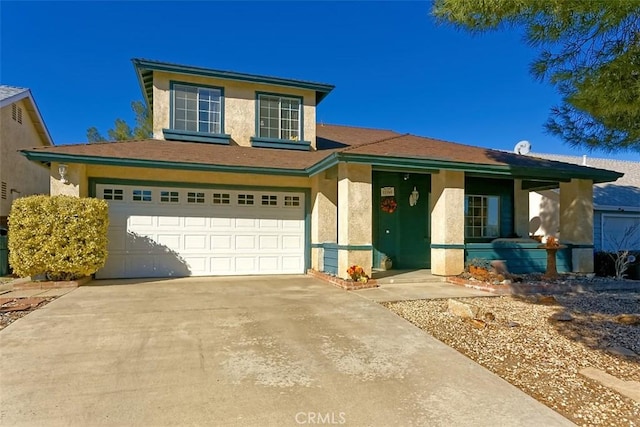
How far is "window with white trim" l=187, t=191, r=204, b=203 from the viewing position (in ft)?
31.1

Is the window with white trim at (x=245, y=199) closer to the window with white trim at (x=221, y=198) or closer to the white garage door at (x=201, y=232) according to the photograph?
the white garage door at (x=201, y=232)

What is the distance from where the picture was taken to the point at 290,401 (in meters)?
3.00

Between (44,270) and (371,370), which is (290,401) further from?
(44,270)

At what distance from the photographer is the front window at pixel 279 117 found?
11.4 meters

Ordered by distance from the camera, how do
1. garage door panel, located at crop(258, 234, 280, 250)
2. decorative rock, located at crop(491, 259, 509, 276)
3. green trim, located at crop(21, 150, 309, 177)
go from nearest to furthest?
1. green trim, located at crop(21, 150, 309, 177)
2. decorative rock, located at crop(491, 259, 509, 276)
3. garage door panel, located at crop(258, 234, 280, 250)

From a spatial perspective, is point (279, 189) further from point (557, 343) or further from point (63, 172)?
point (557, 343)

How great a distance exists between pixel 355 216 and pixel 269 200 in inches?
119

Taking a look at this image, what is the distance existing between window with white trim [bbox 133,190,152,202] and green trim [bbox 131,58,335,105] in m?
3.60

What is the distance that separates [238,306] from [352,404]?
136 inches

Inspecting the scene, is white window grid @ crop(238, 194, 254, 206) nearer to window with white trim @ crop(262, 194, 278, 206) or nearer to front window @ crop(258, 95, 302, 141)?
window with white trim @ crop(262, 194, 278, 206)

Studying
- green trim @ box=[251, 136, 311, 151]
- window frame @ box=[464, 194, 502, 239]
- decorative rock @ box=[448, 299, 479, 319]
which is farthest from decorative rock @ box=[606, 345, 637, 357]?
green trim @ box=[251, 136, 311, 151]

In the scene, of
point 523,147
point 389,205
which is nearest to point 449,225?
point 389,205

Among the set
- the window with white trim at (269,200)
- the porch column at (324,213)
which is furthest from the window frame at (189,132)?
the porch column at (324,213)

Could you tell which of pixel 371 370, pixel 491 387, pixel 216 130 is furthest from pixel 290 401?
pixel 216 130
